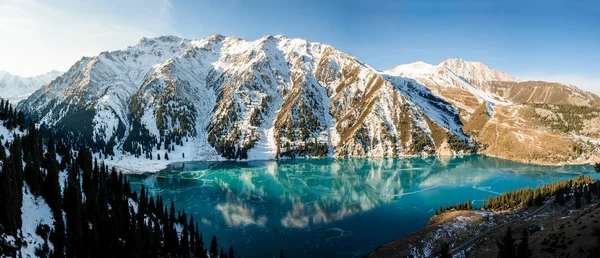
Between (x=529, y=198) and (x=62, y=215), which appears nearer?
→ (x=62, y=215)

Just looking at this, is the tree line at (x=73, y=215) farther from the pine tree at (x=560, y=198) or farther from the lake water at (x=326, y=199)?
Answer: the pine tree at (x=560, y=198)

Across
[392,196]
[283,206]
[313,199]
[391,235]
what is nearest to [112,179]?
[283,206]

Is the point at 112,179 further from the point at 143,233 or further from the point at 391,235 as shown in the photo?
the point at 391,235

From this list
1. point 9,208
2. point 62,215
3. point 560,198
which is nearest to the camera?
point 9,208

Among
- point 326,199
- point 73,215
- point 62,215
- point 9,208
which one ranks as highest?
point 9,208

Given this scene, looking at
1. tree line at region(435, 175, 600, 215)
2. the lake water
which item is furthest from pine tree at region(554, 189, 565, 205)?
the lake water

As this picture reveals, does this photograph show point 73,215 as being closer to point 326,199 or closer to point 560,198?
point 326,199

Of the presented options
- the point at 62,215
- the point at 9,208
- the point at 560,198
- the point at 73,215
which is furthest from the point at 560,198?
the point at 9,208
